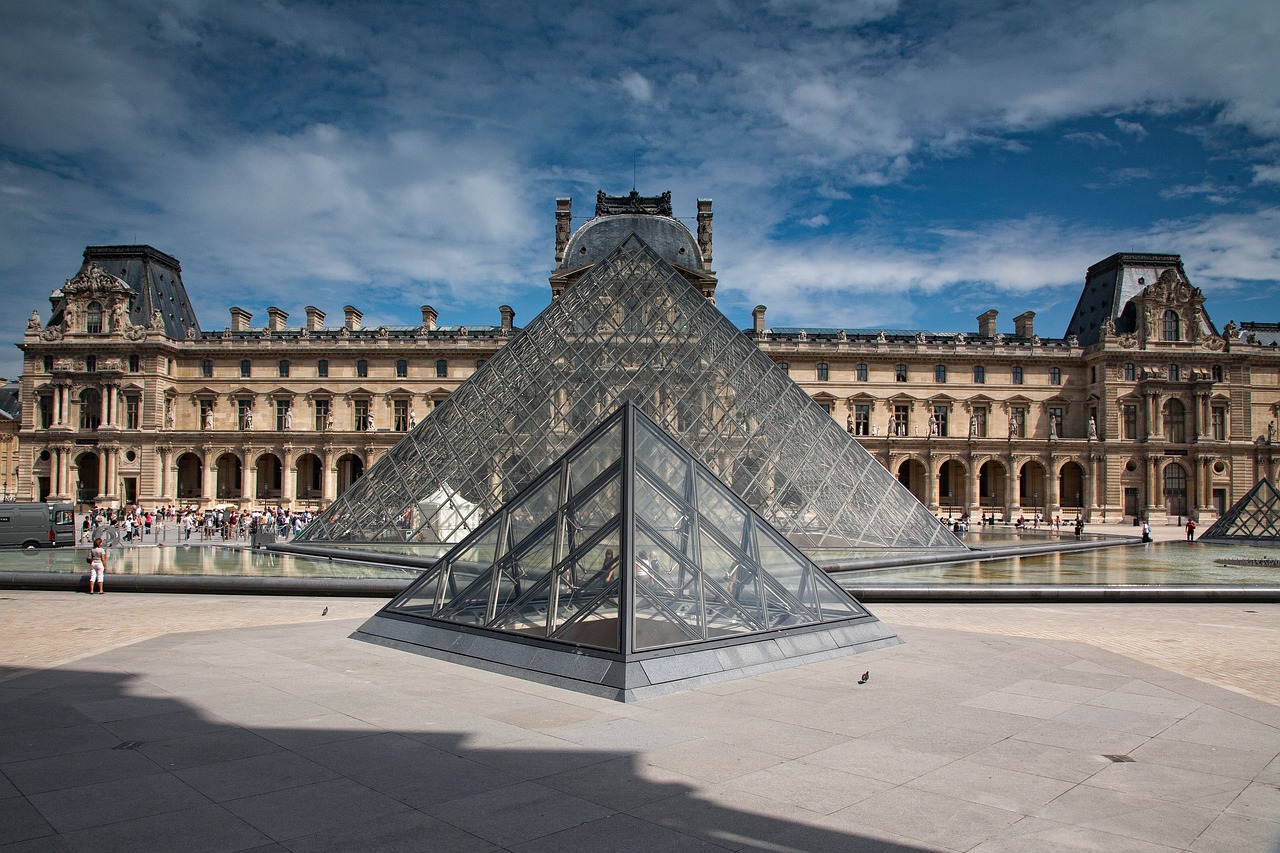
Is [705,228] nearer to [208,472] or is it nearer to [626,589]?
→ [208,472]

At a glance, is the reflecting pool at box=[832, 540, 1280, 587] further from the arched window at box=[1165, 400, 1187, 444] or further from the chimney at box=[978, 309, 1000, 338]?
the chimney at box=[978, 309, 1000, 338]

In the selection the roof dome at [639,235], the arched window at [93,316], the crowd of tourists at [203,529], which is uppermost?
the roof dome at [639,235]

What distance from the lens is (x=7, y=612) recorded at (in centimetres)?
1096

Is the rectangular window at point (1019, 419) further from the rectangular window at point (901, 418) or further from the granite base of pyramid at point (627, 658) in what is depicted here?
the granite base of pyramid at point (627, 658)

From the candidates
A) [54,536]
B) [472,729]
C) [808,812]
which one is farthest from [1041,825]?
[54,536]

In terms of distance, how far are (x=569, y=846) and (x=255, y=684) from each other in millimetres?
3972

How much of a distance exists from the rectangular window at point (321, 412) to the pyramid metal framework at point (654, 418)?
29.3 m

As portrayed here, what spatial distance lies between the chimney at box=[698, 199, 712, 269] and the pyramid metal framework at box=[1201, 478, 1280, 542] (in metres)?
28.5

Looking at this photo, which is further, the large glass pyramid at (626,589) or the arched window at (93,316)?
the arched window at (93,316)

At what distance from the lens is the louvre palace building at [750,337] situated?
4634 centimetres

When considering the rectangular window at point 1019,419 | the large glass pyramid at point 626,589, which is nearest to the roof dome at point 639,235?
the rectangular window at point 1019,419

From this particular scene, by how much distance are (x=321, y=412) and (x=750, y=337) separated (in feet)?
82.3

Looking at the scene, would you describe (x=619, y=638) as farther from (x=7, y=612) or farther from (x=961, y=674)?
(x=7, y=612)

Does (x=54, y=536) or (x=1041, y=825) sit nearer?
(x=1041, y=825)
